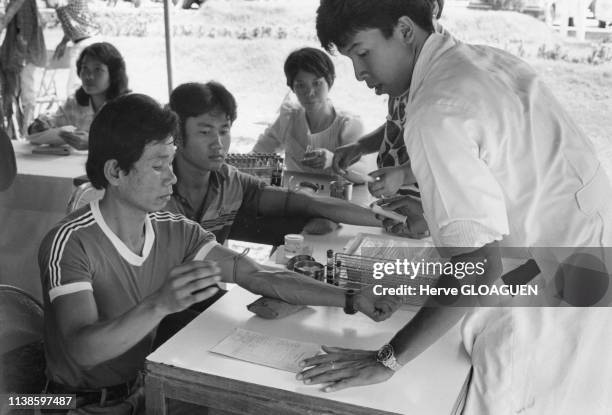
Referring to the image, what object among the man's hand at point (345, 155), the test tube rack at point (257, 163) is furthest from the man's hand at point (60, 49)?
the man's hand at point (345, 155)

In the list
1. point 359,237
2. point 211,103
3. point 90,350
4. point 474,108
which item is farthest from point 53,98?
point 474,108

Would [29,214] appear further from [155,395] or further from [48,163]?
[155,395]

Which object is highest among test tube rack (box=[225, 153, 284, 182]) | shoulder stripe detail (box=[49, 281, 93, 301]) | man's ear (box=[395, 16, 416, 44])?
man's ear (box=[395, 16, 416, 44])

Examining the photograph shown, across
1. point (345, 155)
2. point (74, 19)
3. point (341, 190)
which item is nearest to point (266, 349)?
point (341, 190)

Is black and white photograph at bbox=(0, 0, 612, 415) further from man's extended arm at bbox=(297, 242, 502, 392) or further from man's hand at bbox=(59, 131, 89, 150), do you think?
man's hand at bbox=(59, 131, 89, 150)

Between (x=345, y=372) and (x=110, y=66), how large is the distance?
3.23 m

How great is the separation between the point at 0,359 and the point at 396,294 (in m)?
1.08

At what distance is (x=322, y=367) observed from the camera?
4.52 feet

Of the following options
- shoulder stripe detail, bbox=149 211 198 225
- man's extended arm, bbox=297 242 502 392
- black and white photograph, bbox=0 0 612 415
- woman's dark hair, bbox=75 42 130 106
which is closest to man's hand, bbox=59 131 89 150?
woman's dark hair, bbox=75 42 130 106

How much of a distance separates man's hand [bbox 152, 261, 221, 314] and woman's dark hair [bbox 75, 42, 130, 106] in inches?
114

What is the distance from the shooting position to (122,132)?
1722 mm

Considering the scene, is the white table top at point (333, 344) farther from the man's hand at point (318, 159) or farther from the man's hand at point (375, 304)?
the man's hand at point (318, 159)

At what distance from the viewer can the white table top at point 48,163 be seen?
326cm

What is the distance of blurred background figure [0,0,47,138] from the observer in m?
4.64
